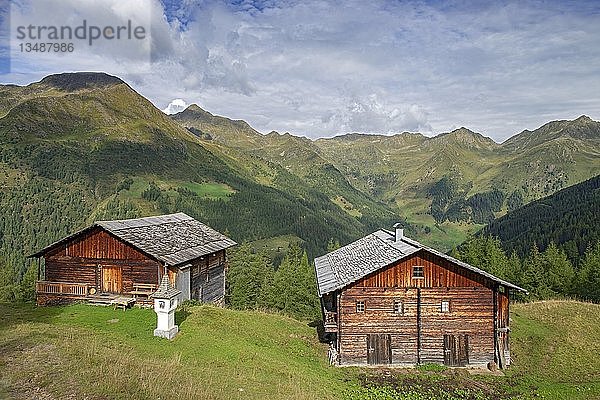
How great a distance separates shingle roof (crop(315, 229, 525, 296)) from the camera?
99.1 ft

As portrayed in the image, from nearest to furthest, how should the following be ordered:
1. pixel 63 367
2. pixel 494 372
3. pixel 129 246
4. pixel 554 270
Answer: pixel 63 367 → pixel 494 372 → pixel 129 246 → pixel 554 270

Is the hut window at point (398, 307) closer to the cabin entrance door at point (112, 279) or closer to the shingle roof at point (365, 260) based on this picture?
the shingle roof at point (365, 260)

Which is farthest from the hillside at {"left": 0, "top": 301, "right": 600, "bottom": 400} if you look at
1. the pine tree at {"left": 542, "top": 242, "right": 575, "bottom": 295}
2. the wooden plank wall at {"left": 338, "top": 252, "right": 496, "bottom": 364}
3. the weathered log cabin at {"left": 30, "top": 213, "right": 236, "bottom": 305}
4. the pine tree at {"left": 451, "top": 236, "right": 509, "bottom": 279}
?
the pine tree at {"left": 542, "top": 242, "right": 575, "bottom": 295}

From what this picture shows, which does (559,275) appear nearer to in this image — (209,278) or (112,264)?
(209,278)

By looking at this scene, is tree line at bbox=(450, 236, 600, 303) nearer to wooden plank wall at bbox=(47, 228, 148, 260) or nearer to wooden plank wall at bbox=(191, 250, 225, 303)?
wooden plank wall at bbox=(191, 250, 225, 303)

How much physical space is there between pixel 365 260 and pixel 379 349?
648 centimetres

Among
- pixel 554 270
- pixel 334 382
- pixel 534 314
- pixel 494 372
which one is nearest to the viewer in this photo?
pixel 334 382

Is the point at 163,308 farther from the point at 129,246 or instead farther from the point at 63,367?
the point at 129,246

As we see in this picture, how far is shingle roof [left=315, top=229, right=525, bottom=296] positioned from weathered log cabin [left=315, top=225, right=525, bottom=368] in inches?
6.1

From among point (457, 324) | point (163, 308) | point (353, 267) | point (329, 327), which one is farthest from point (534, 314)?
point (163, 308)

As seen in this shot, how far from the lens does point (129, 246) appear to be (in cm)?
3628

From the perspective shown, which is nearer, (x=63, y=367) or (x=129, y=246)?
(x=63, y=367)

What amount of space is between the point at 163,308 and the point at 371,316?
12681 millimetres

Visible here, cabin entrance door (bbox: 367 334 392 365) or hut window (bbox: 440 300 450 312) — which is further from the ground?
hut window (bbox: 440 300 450 312)
